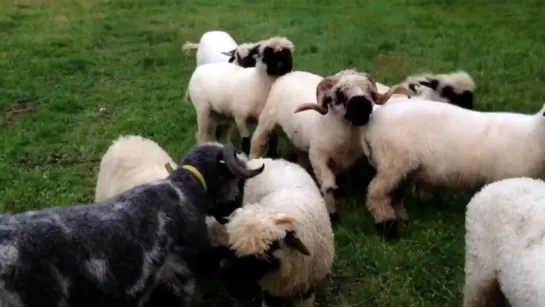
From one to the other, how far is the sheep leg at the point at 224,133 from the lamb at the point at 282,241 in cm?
284

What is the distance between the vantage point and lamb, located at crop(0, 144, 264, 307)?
376 cm

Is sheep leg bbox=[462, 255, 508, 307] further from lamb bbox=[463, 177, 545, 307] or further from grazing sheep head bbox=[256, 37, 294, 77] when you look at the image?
grazing sheep head bbox=[256, 37, 294, 77]

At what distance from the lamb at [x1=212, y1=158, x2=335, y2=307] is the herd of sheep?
0.01m

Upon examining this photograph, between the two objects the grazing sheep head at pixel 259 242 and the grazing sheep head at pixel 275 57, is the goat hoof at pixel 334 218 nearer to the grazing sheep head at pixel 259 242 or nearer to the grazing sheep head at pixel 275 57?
the grazing sheep head at pixel 259 242

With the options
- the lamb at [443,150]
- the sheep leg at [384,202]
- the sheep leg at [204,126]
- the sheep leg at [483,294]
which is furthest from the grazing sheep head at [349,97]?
the sheep leg at [483,294]

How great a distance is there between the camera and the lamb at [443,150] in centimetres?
584

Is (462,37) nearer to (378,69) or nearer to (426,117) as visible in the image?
(378,69)

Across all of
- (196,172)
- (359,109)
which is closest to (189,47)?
(359,109)

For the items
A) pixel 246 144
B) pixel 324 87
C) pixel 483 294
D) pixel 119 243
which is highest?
pixel 324 87

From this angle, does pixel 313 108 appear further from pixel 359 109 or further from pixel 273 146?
pixel 273 146

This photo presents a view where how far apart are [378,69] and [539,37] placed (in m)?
3.13

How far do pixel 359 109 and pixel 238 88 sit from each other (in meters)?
1.94

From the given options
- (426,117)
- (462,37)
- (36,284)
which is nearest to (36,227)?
(36,284)

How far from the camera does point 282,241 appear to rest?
4.57 metres
